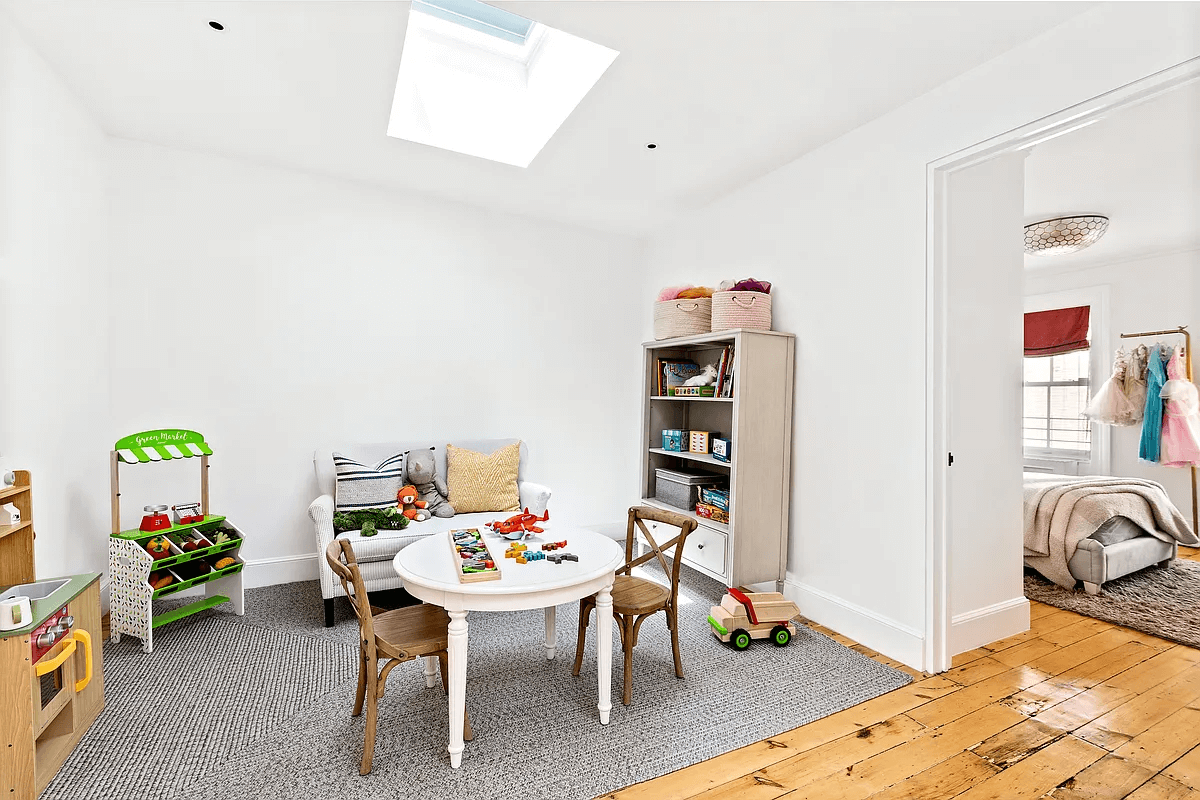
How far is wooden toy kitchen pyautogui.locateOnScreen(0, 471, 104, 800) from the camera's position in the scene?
1.56 meters

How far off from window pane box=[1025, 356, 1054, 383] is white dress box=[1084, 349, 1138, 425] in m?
0.79

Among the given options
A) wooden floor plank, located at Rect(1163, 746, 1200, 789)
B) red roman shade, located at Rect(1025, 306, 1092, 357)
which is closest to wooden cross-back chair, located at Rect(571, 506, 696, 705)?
wooden floor plank, located at Rect(1163, 746, 1200, 789)

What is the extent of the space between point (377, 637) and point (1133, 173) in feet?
→ 15.2

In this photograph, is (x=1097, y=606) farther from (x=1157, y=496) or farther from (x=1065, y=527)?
(x=1157, y=496)

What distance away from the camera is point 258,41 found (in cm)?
222

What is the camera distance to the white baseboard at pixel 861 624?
2.54 m

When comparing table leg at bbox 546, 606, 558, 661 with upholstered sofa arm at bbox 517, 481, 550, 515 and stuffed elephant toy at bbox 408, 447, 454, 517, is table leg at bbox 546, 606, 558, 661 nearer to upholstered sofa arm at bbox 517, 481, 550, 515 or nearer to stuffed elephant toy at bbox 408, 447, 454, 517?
upholstered sofa arm at bbox 517, 481, 550, 515

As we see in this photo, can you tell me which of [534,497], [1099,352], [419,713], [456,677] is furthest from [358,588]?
[1099,352]

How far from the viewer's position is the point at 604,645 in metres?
2.04

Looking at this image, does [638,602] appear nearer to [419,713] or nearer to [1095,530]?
[419,713]

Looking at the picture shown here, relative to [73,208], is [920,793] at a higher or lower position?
lower

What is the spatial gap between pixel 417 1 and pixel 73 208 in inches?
75.2

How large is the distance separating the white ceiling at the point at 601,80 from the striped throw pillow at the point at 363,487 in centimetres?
179

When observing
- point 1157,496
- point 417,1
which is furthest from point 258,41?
point 1157,496
